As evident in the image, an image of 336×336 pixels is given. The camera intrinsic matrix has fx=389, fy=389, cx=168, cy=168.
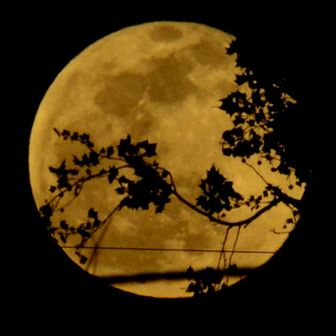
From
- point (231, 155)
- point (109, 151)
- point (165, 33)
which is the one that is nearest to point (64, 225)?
point (109, 151)

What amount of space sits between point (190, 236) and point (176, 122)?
1.71 metres

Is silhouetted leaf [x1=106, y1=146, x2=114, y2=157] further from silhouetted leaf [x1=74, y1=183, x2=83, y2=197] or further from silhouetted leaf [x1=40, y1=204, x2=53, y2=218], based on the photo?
silhouetted leaf [x1=40, y1=204, x2=53, y2=218]

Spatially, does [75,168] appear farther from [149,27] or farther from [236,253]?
[236,253]

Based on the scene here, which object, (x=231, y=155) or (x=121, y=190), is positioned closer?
(x=121, y=190)

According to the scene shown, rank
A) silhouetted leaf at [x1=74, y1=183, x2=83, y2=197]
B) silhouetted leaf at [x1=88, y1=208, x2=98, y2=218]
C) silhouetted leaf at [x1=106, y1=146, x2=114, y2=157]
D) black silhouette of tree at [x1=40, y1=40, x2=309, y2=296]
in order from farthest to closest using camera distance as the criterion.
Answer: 1. silhouetted leaf at [x1=88, y1=208, x2=98, y2=218]
2. silhouetted leaf at [x1=74, y1=183, x2=83, y2=197]
3. silhouetted leaf at [x1=106, y1=146, x2=114, y2=157]
4. black silhouette of tree at [x1=40, y1=40, x2=309, y2=296]

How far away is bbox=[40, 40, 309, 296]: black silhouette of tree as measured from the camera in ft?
16.3

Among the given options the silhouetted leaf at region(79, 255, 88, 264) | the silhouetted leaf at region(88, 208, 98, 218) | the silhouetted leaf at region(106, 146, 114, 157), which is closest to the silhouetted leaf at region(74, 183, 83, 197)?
the silhouetted leaf at region(88, 208, 98, 218)

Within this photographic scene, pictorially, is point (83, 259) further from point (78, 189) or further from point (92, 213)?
point (78, 189)

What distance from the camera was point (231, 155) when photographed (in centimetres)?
530

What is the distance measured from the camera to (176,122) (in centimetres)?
574

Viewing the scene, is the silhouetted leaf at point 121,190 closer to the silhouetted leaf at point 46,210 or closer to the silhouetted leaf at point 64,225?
the silhouetted leaf at point 64,225

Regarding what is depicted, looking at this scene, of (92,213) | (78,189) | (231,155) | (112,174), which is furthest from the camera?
(92,213)

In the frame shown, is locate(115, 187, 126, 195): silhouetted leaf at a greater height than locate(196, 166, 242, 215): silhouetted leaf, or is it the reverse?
locate(196, 166, 242, 215): silhouetted leaf

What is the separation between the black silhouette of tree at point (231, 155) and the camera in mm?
4973
